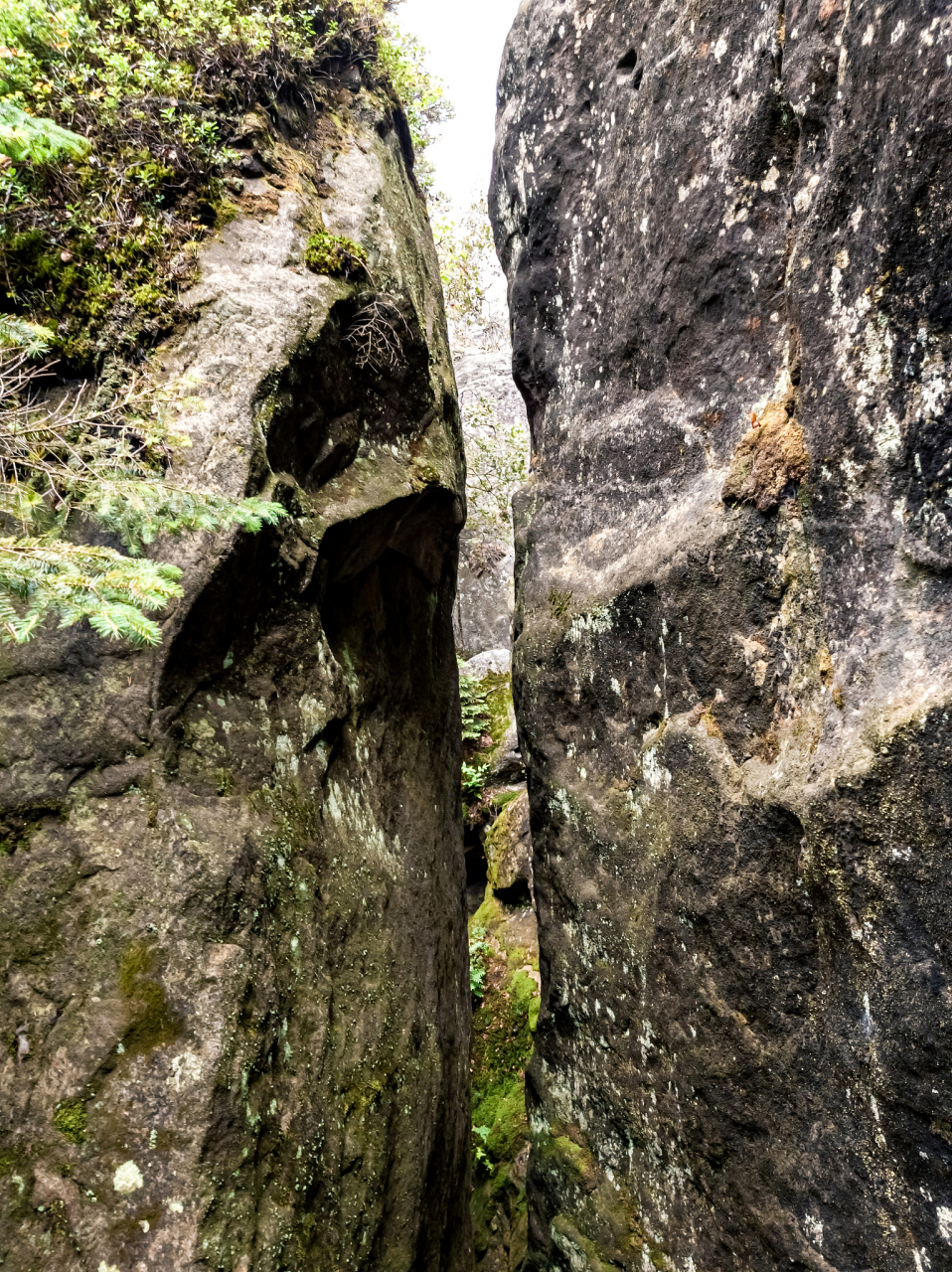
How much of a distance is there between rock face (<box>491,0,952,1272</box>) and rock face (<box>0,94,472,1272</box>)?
33.4 inches

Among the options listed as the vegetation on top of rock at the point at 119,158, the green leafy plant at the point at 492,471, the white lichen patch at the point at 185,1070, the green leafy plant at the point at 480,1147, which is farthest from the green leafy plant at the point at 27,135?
the green leafy plant at the point at 492,471

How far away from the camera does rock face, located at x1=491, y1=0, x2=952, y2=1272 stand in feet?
7.79

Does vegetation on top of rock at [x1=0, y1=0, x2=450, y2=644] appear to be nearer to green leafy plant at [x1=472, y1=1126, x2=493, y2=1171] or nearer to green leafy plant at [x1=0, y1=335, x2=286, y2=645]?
green leafy plant at [x1=0, y1=335, x2=286, y2=645]

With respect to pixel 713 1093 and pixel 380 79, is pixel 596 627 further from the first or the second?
pixel 380 79

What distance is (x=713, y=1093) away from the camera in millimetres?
3111

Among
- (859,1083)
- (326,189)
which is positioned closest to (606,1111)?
(859,1083)

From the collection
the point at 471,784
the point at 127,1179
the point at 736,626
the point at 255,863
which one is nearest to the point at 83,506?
the point at 255,863

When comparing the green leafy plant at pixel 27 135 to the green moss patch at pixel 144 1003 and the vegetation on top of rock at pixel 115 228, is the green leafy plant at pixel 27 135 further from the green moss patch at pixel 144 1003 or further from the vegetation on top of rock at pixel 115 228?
the green moss patch at pixel 144 1003

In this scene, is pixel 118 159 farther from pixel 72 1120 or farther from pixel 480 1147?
pixel 480 1147

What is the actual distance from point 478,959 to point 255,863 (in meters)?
→ 5.20

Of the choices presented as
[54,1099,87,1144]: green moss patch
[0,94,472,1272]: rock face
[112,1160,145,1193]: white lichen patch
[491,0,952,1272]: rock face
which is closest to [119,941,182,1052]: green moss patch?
[0,94,472,1272]: rock face

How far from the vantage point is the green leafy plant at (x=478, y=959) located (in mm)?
7363

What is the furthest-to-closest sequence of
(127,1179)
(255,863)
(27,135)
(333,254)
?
Result: (333,254) < (255,863) < (127,1179) < (27,135)

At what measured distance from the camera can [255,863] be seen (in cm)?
307
